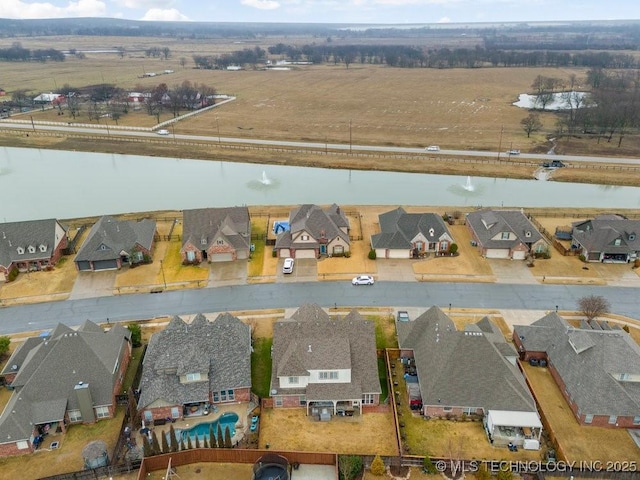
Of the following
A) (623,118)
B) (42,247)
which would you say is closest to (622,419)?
(42,247)

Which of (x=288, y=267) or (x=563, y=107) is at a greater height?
(x=563, y=107)

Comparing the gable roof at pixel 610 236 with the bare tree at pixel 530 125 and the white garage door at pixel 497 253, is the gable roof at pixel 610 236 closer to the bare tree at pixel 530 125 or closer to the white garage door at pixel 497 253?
the white garage door at pixel 497 253

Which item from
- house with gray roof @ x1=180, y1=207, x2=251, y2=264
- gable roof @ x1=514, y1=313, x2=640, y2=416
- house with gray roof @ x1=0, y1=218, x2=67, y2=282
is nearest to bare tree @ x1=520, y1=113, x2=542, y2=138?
house with gray roof @ x1=180, y1=207, x2=251, y2=264

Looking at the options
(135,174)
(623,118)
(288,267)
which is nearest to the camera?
(288,267)

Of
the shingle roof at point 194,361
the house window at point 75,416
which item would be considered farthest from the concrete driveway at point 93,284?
the house window at point 75,416

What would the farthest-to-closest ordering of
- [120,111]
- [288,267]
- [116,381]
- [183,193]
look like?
[120,111] → [183,193] → [288,267] → [116,381]

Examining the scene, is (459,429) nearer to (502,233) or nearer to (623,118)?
(502,233)

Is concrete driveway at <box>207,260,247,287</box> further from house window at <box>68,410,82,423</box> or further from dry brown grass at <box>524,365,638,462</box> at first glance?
dry brown grass at <box>524,365,638,462</box>

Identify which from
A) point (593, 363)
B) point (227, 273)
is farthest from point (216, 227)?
point (593, 363)
